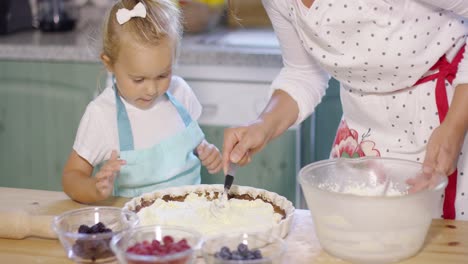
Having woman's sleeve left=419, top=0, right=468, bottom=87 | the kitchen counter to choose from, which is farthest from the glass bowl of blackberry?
the kitchen counter

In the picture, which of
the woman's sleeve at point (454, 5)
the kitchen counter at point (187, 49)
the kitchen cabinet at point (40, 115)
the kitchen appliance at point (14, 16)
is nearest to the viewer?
the woman's sleeve at point (454, 5)

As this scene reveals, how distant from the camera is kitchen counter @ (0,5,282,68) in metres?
2.56

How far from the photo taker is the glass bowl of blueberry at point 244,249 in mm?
1133

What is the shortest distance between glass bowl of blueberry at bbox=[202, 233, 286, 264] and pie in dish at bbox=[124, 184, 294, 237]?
0.29ft

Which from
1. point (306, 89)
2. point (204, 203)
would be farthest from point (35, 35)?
point (204, 203)

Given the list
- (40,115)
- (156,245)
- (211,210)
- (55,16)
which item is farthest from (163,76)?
(55,16)

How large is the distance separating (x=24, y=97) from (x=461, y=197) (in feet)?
5.74

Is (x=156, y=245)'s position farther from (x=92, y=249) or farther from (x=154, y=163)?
(x=154, y=163)

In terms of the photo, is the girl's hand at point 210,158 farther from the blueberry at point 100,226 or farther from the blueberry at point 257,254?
the blueberry at point 257,254

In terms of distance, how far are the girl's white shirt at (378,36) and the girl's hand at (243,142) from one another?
0.21 m

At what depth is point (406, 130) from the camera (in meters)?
1.67

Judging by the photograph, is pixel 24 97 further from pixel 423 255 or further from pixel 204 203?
pixel 423 255

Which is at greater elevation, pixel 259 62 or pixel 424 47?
pixel 424 47


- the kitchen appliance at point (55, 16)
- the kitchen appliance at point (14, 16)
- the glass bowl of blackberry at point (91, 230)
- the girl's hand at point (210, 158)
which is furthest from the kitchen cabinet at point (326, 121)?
the glass bowl of blackberry at point (91, 230)
